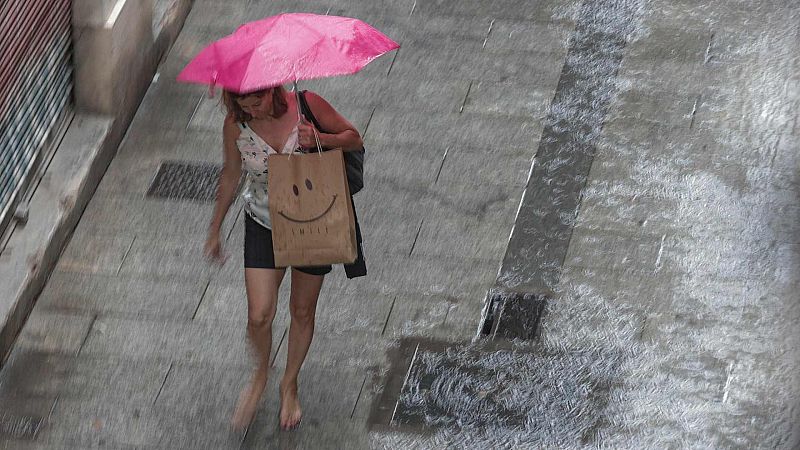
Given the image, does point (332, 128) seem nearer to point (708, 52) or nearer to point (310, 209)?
point (310, 209)

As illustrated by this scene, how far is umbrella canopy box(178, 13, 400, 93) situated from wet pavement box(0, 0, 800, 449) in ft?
6.33

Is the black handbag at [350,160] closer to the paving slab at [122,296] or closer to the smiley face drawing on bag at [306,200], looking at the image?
the smiley face drawing on bag at [306,200]

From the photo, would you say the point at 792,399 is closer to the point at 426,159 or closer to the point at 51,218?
the point at 426,159

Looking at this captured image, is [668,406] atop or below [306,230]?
below

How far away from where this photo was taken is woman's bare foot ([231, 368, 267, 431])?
23.4 ft

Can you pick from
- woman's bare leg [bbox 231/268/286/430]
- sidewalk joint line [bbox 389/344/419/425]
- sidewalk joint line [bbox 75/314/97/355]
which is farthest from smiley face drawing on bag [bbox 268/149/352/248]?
sidewalk joint line [bbox 75/314/97/355]

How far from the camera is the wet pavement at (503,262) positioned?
716cm

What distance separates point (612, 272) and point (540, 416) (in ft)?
3.99

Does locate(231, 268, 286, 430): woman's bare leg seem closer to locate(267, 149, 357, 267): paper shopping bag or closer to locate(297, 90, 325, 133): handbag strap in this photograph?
locate(267, 149, 357, 267): paper shopping bag

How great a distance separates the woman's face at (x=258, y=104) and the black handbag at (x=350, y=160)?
0.15 m

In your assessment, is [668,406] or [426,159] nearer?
[668,406]

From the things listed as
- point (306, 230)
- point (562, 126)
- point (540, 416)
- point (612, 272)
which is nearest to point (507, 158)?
point (562, 126)

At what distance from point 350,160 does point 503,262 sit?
1.94 meters

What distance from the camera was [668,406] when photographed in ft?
23.1
